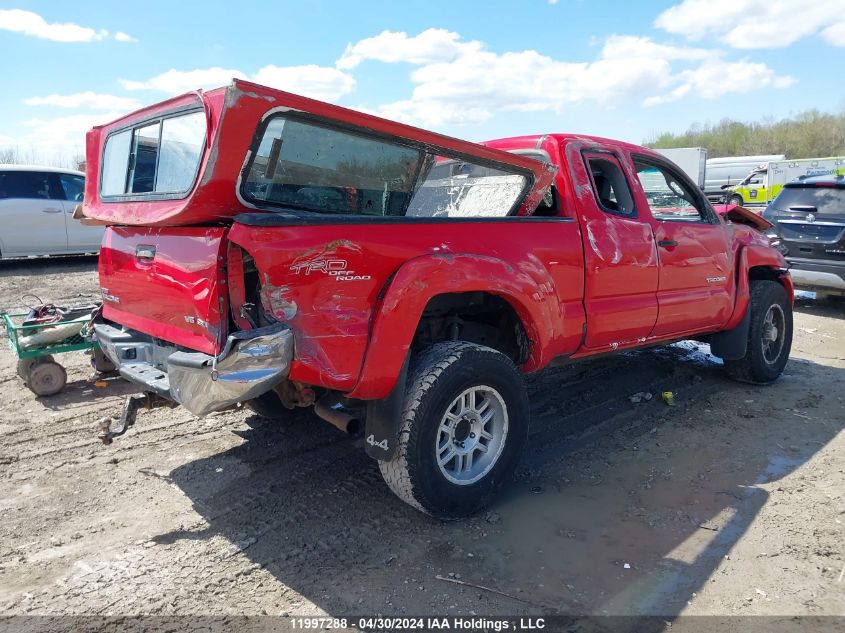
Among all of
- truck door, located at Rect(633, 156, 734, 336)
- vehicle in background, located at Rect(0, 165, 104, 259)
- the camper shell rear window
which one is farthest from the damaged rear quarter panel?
vehicle in background, located at Rect(0, 165, 104, 259)

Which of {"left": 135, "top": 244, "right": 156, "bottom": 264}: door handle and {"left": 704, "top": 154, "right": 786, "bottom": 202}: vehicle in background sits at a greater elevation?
{"left": 704, "top": 154, "right": 786, "bottom": 202}: vehicle in background

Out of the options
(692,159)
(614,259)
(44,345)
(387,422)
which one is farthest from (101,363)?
(692,159)

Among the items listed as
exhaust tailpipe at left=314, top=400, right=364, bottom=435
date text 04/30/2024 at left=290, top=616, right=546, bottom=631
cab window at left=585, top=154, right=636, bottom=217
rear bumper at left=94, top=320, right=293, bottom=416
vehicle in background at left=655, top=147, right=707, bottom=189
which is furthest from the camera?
vehicle in background at left=655, top=147, right=707, bottom=189

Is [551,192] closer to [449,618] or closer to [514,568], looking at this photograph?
[514,568]

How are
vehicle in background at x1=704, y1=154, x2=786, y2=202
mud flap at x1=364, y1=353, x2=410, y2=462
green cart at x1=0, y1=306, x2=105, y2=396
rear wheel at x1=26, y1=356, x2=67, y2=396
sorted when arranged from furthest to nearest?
vehicle in background at x1=704, y1=154, x2=786, y2=202
rear wheel at x1=26, y1=356, x2=67, y2=396
green cart at x1=0, y1=306, x2=105, y2=396
mud flap at x1=364, y1=353, x2=410, y2=462

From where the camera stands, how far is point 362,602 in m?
2.70

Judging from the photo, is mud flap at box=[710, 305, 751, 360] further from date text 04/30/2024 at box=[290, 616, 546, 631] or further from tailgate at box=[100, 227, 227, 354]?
tailgate at box=[100, 227, 227, 354]

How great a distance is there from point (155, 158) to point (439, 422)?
209cm

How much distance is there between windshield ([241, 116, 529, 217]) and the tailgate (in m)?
0.35

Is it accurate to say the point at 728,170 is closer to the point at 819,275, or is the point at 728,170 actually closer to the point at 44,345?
the point at 819,275

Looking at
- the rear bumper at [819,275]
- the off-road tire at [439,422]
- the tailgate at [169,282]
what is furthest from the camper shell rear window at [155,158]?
the rear bumper at [819,275]

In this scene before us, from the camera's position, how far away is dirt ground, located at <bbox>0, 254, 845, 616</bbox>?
2.77 meters

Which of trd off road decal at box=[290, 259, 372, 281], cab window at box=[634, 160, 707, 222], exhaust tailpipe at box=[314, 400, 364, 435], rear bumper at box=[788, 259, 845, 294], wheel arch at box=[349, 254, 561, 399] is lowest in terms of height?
exhaust tailpipe at box=[314, 400, 364, 435]

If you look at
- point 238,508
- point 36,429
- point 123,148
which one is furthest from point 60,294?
→ point 238,508
